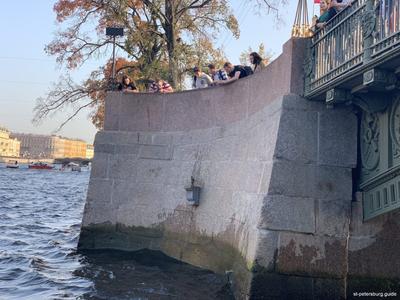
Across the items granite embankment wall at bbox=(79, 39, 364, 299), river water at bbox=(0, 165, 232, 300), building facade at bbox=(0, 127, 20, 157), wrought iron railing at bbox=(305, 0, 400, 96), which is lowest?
river water at bbox=(0, 165, 232, 300)

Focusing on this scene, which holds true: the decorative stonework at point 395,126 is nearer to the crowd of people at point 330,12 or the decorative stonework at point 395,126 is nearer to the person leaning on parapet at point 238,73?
the crowd of people at point 330,12

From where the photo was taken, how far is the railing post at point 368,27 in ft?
19.5

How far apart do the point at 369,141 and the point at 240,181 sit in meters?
2.55

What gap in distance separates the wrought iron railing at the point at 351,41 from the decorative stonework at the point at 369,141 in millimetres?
781

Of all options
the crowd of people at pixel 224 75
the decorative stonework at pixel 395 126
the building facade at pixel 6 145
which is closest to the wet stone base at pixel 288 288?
the decorative stonework at pixel 395 126

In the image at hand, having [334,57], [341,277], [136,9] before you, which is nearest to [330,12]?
[334,57]

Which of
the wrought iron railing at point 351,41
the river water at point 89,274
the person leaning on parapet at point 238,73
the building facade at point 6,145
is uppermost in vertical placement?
the building facade at point 6,145

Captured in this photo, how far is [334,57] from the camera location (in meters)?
7.01

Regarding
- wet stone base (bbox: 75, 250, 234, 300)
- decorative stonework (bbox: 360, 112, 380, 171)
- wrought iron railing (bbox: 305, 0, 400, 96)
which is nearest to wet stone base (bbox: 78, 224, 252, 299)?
wet stone base (bbox: 75, 250, 234, 300)

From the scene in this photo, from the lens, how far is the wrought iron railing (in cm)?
561

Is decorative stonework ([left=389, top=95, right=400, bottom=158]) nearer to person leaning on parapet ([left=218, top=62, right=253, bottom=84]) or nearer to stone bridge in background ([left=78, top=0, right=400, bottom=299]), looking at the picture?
stone bridge in background ([left=78, top=0, right=400, bottom=299])

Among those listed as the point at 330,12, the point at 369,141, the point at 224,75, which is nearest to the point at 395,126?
the point at 369,141

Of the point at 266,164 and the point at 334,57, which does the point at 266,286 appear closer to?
the point at 266,164

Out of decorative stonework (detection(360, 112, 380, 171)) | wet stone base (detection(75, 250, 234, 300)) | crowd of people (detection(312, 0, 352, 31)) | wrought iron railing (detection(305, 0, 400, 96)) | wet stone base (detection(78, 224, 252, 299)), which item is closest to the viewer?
wrought iron railing (detection(305, 0, 400, 96))
